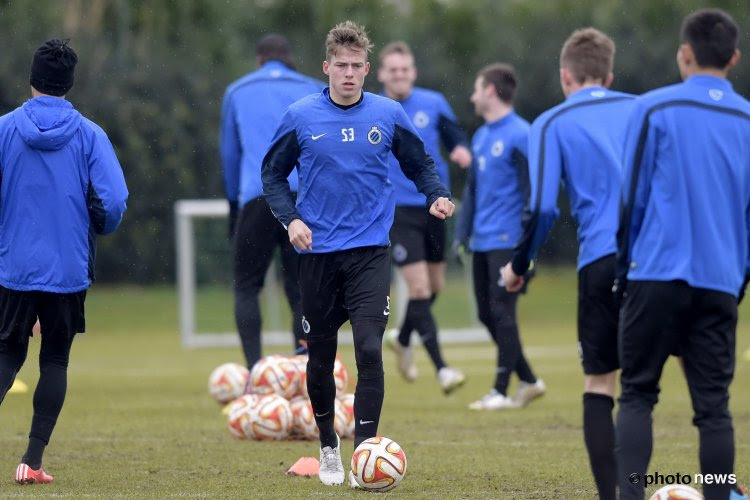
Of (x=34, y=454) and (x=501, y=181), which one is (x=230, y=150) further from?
(x=34, y=454)

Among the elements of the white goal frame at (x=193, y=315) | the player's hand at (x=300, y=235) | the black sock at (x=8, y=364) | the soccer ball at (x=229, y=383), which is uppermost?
the player's hand at (x=300, y=235)

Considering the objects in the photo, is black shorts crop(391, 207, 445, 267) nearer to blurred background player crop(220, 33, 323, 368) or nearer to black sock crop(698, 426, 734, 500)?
blurred background player crop(220, 33, 323, 368)

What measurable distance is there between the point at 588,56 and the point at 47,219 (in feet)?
9.17

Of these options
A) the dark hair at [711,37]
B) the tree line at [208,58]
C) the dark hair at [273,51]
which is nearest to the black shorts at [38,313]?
the dark hair at [711,37]

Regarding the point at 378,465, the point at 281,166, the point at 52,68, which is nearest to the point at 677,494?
the point at 378,465

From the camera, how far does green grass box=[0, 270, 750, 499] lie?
681 centimetres

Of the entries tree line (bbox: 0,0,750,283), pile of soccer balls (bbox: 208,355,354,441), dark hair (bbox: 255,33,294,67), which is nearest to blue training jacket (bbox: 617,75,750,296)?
pile of soccer balls (bbox: 208,355,354,441)

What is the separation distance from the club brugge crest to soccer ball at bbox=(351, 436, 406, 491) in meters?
1.53

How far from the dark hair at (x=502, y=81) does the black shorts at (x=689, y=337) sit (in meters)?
5.81

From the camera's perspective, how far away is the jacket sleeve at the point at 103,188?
6.91 meters

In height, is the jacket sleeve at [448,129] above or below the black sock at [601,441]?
above

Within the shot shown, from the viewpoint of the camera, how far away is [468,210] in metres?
11.3

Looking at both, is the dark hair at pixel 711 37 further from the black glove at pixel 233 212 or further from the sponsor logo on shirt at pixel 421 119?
the sponsor logo on shirt at pixel 421 119

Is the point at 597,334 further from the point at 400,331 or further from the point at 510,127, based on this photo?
the point at 400,331
